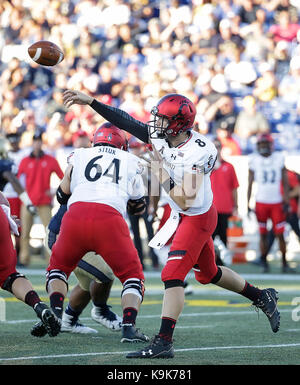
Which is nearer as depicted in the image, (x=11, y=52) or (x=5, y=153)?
(x=5, y=153)

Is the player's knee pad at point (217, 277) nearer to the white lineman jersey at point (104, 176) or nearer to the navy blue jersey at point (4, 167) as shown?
the white lineman jersey at point (104, 176)

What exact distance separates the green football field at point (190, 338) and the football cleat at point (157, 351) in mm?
68

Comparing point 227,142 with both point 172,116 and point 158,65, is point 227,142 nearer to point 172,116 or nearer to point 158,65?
point 158,65

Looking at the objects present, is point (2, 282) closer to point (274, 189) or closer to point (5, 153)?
point (5, 153)

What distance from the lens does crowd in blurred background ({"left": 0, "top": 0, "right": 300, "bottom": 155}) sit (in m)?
15.2

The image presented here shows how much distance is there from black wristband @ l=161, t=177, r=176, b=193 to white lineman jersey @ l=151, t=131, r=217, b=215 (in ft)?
0.34

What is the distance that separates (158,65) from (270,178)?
486cm

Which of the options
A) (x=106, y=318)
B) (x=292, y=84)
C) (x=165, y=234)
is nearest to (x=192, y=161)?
(x=165, y=234)

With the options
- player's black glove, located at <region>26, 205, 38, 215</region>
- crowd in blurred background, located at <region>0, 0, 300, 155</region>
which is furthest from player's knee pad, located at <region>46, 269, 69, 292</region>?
crowd in blurred background, located at <region>0, 0, 300, 155</region>

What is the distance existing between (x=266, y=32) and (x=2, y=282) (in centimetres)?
1205

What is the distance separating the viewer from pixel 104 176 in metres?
5.97

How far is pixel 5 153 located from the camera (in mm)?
11258

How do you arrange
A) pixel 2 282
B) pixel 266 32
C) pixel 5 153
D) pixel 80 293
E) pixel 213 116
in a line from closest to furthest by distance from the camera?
1. pixel 2 282
2. pixel 80 293
3. pixel 5 153
4. pixel 213 116
5. pixel 266 32
